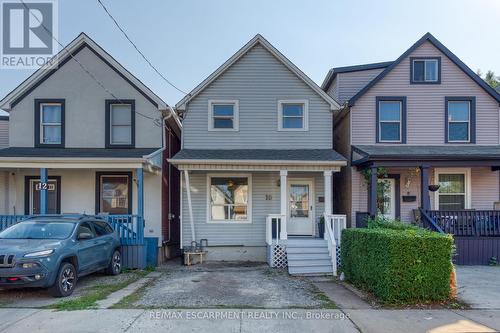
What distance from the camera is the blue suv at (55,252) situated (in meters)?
6.81

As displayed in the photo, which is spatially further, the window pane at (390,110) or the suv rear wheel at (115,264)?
the window pane at (390,110)

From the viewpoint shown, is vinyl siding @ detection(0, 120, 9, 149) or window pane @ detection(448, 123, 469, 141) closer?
window pane @ detection(448, 123, 469, 141)

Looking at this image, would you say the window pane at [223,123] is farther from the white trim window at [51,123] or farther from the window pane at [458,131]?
the window pane at [458,131]

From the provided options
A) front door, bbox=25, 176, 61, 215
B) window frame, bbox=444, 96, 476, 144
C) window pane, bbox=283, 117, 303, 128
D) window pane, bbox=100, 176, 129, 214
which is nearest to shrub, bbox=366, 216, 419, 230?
window pane, bbox=283, 117, 303, 128

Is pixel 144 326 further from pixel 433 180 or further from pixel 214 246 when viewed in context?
pixel 433 180

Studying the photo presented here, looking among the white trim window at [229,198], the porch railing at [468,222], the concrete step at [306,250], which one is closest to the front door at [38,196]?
the white trim window at [229,198]

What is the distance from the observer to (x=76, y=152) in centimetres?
1159

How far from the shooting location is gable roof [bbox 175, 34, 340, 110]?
1233 cm

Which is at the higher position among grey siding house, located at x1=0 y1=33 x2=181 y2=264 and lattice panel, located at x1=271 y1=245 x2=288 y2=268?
grey siding house, located at x1=0 y1=33 x2=181 y2=264

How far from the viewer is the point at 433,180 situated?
12.6 m

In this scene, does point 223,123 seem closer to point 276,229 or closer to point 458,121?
point 276,229

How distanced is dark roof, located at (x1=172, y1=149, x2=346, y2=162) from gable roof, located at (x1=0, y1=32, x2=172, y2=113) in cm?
191

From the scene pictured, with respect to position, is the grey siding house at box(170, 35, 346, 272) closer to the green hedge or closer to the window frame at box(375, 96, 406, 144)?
the window frame at box(375, 96, 406, 144)

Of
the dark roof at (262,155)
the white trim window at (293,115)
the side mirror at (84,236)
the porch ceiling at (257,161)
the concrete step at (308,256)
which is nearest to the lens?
the side mirror at (84,236)
